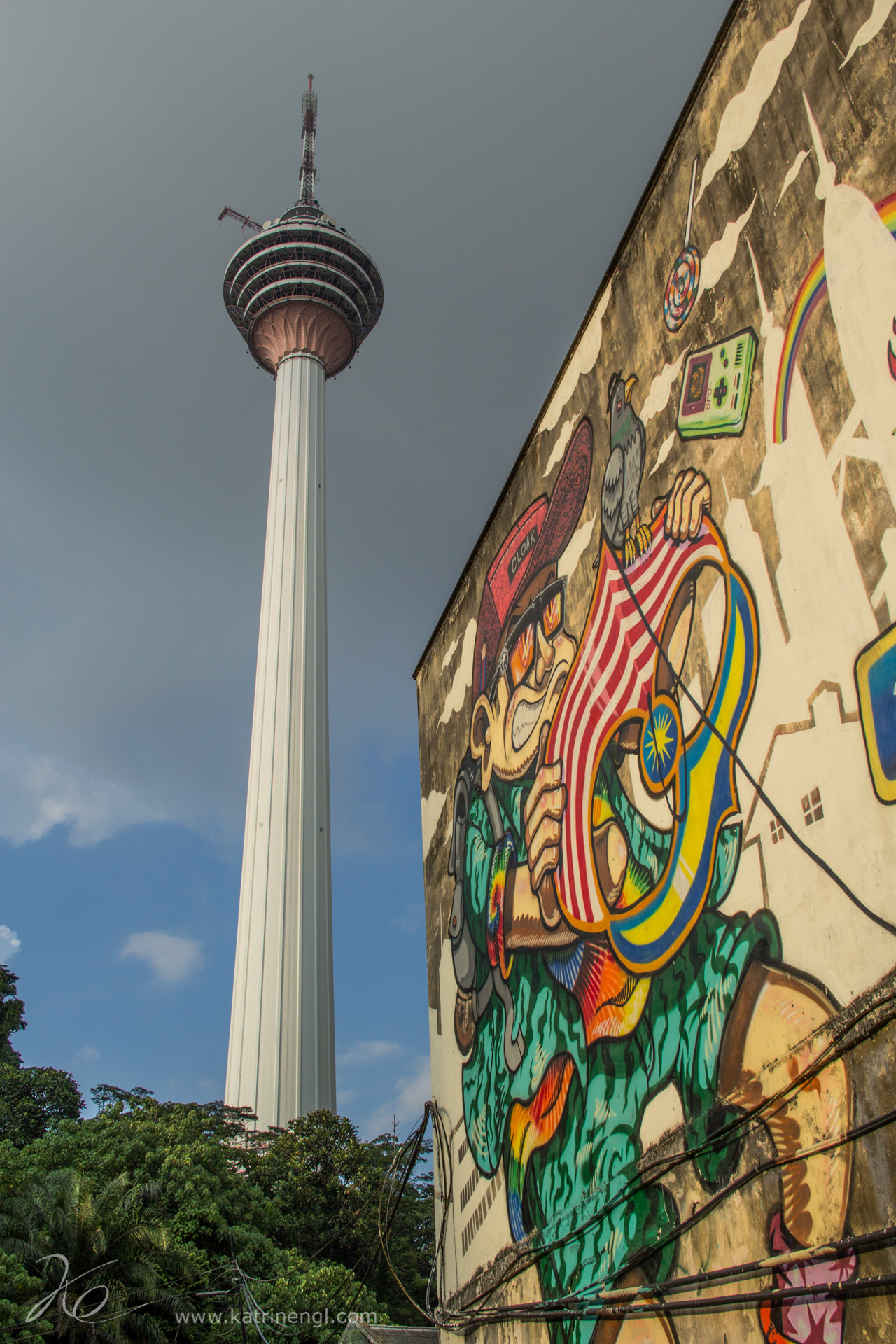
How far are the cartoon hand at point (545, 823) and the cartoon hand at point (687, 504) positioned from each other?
313cm

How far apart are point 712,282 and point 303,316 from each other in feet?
152

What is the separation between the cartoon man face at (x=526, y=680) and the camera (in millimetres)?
11406

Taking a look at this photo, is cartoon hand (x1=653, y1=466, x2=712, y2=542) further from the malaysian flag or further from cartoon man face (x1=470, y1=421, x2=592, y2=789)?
cartoon man face (x1=470, y1=421, x2=592, y2=789)

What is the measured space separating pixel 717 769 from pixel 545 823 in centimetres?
359

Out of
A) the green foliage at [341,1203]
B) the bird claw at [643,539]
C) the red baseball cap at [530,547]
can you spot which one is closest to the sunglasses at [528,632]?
the red baseball cap at [530,547]

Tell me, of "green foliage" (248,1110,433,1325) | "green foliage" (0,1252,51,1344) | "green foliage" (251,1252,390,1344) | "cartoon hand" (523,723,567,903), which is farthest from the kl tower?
"cartoon hand" (523,723,567,903)

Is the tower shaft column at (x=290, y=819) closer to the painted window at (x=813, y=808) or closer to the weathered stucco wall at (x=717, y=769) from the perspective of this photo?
the weathered stucco wall at (x=717, y=769)

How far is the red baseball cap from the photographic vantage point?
11.3 meters

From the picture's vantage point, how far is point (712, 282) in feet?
29.0

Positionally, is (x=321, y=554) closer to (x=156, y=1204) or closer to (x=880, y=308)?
(x=156, y=1204)

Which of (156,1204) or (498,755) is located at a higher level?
(498,755)

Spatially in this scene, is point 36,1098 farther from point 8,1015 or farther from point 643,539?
point 643,539

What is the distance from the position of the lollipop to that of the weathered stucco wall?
36mm

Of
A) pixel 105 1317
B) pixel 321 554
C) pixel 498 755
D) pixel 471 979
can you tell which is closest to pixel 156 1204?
pixel 105 1317
